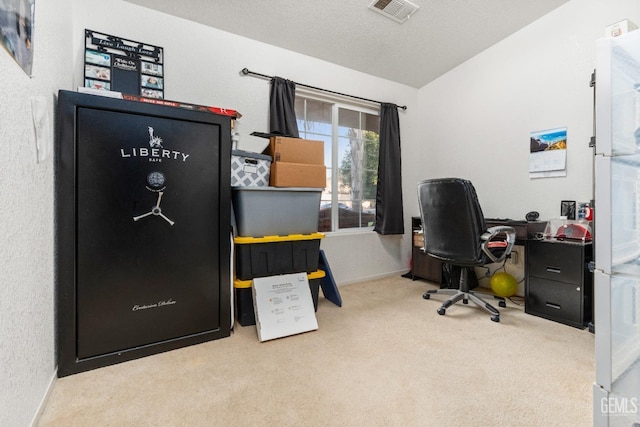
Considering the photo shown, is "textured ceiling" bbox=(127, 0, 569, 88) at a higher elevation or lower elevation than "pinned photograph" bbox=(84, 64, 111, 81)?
higher

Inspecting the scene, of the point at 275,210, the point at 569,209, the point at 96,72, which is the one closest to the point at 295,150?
the point at 275,210

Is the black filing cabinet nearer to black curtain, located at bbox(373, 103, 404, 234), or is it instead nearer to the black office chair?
the black office chair

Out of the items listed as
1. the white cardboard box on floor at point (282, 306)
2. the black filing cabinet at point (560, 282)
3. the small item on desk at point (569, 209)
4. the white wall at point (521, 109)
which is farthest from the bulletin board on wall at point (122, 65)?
the small item on desk at point (569, 209)

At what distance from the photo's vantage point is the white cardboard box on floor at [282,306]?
1.93 m

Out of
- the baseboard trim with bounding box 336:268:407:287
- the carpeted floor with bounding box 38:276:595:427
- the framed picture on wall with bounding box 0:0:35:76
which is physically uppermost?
the framed picture on wall with bounding box 0:0:35:76

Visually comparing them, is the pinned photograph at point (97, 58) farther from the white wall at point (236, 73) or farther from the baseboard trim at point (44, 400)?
the baseboard trim at point (44, 400)

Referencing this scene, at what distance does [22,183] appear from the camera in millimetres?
1060

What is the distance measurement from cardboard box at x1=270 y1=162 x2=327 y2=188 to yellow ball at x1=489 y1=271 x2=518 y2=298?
199cm

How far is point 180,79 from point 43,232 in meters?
1.64

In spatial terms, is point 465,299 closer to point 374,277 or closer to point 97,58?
point 374,277

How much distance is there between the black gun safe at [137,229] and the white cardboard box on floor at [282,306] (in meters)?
0.23

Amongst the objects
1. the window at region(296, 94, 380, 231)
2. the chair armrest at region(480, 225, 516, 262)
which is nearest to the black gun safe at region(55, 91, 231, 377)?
the window at region(296, 94, 380, 231)

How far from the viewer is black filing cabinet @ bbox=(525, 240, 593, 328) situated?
6.93 feet

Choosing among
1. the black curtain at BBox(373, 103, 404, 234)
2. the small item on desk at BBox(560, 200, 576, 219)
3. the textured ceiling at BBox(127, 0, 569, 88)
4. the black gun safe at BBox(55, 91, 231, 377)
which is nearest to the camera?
the black gun safe at BBox(55, 91, 231, 377)
